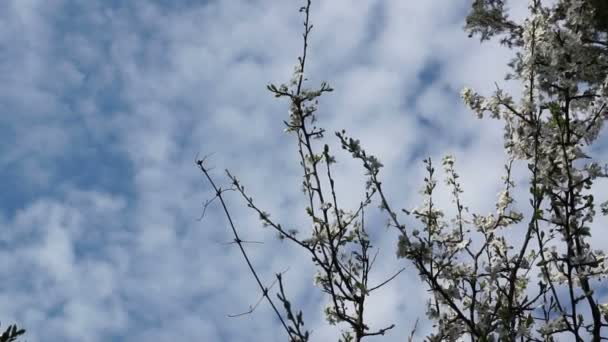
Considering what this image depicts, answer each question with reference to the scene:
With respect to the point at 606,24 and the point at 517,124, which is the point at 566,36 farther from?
the point at 606,24

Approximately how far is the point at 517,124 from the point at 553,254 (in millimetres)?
1076

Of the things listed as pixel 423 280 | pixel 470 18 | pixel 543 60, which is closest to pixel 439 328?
pixel 423 280

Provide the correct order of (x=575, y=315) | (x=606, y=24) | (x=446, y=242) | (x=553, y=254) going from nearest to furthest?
(x=575, y=315) → (x=553, y=254) → (x=446, y=242) → (x=606, y=24)

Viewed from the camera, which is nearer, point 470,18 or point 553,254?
point 553,254

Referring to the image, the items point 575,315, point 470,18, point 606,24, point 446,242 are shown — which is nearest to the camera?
point 575,315

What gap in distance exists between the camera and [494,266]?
13.0ft

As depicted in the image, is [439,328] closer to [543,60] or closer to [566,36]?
[543,60]

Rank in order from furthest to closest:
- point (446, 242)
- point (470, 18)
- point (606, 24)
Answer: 1. point (470, 18)
2. point (606, 24)
3. point (446, 242)

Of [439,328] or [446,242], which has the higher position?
[446,242]

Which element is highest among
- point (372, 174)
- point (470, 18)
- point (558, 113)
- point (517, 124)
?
point (470, 18)

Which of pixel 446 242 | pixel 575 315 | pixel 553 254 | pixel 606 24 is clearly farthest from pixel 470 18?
pixel 575 315

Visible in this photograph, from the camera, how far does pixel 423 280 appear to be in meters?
3.77

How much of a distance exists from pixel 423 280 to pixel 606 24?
351 cm

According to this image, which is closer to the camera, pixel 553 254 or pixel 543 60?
pixel 553 254
